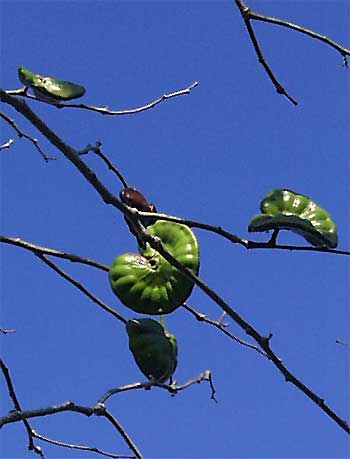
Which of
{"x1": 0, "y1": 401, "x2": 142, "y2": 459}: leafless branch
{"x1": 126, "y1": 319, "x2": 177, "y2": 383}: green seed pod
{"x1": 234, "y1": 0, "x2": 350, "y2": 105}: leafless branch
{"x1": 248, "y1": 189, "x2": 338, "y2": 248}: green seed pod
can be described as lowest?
{"x1": 0, "y1": 401, "x2": 142, "y2": 459}: leafless branch

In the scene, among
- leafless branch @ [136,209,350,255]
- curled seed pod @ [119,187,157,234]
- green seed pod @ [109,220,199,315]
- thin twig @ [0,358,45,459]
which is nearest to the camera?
leafless branch @ [136,209,350,255]

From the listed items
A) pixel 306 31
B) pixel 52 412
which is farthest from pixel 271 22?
pixel 52 412

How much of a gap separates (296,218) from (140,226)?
0.83 feet

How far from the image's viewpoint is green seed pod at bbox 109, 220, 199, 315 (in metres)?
1.60

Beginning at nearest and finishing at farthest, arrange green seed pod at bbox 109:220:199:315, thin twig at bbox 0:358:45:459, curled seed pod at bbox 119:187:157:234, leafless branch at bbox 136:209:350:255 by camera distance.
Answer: leafless branch at bbox 136:209:350:255, green seed pod at bbox 109:220:199:315, curled seed pod at bbox 119:187:157:234, thin twig at bbox 0:358:45:459

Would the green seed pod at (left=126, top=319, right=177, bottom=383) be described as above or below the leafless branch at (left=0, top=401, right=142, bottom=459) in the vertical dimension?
above

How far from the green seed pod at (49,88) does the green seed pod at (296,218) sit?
14.2 inches

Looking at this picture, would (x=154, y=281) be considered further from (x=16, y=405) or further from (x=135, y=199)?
(x=16, y=405)

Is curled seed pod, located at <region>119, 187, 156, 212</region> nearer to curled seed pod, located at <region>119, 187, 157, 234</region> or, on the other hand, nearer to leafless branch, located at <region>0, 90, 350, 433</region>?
curled seed pod, located at <region>119, 187, 157, 234</region>

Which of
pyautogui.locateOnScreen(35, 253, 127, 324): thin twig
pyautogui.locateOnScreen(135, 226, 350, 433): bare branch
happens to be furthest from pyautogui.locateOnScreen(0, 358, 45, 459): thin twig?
pyautogui.locateOnScreen(135, 226, 350, 433): bare branch

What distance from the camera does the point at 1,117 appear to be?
2.20m

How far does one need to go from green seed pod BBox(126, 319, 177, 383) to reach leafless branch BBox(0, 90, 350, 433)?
0.24m

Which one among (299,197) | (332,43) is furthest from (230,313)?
(332,43)

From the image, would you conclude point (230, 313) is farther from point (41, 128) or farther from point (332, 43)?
point (332, 43)
